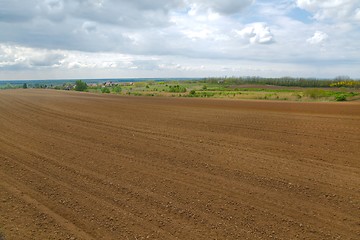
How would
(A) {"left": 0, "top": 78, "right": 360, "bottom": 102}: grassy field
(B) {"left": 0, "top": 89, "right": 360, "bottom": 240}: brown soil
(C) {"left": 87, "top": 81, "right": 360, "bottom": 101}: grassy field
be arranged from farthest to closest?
1. (A) {"left": 0, "top": 78, "right": 360, "bottom": 102}: grassy field
2. (C) {"left": 87, "top": 81, "right": 360, "bottom": 101}: grassy field
3. (B) {"left": 0, "top": 89, "right": 360, "bottom": 240}: brown soil

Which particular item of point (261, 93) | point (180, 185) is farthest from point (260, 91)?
point (180, 185)

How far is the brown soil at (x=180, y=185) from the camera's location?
578cm

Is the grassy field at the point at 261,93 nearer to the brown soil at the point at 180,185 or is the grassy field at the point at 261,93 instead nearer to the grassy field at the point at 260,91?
the grassy field at the point at 260,91

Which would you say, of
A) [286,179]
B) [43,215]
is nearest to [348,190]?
[286,179]

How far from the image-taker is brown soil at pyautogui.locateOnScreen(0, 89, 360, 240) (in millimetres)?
5781

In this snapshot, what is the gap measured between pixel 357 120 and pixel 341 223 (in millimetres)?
13084

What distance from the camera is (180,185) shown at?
25.5ft

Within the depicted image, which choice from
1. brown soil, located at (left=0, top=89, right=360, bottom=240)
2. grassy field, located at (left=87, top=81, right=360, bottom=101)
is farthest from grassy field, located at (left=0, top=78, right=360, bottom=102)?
brown soil, located at (left=0, top=89, right=360, bottom=240)

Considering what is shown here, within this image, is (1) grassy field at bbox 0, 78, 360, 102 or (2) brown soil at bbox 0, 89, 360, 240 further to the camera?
(1) grassy field at bbox 0, 78, 360, 102

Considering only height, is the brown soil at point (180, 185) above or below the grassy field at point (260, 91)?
above

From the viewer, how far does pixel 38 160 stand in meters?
9.81

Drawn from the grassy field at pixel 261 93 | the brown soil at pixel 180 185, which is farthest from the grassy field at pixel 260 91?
the brown soil at pixel 180 185

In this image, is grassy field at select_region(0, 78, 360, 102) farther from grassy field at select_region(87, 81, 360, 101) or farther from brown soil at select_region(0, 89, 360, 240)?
brown soil at select_region(0, 89, 360, 240)

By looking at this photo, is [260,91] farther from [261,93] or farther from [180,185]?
[180,185]
